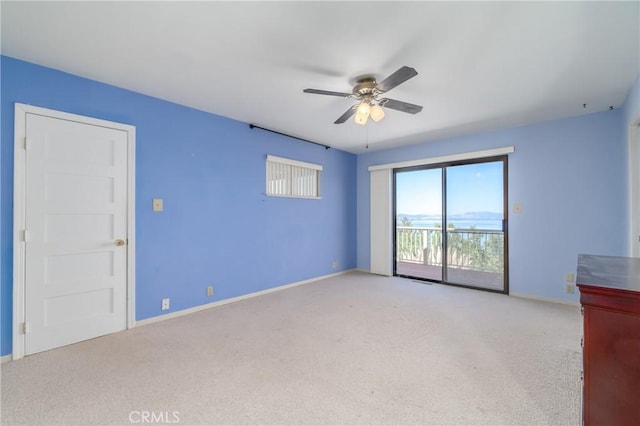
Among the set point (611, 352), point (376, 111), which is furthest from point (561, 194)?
point (611, 352)

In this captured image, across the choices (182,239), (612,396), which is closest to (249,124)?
(182,239)

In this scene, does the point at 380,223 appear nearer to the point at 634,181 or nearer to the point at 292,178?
the point at 292,178

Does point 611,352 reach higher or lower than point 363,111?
lower

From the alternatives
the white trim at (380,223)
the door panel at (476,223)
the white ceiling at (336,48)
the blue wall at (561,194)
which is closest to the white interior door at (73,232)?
the white ceiling at (336,48)

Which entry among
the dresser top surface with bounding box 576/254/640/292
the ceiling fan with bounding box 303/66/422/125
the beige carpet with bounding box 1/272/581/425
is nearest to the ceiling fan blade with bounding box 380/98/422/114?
the ceiling fan with bounding box 303/66/422/125

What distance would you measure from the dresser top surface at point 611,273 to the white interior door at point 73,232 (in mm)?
3502

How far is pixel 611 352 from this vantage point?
1.01 metres

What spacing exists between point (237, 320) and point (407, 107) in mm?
2816

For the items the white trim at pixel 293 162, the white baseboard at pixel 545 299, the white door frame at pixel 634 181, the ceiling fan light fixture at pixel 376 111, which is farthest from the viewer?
the white trim at pixel 293 162

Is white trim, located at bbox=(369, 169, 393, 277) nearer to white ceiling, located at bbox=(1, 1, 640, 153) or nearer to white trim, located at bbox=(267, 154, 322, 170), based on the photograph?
white trim, located at bbox=(267, 154, 322, 170)

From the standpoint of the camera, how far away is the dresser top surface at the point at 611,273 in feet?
3.51

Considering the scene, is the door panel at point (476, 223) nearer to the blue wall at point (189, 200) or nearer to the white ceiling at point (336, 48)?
the white ceiling at point (336, 48)

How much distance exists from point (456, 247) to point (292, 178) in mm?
3169

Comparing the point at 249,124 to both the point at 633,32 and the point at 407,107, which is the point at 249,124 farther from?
the point at 633,32
